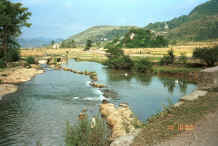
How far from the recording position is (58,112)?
20656 mm

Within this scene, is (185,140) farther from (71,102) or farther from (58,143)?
(71,102)

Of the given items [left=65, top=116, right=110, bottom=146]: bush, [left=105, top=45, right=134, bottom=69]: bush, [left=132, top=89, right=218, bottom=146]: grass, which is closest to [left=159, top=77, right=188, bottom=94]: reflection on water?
[left=105, top=45, right=134, bottom=69]: bush

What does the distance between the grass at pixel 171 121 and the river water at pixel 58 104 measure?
6.90m

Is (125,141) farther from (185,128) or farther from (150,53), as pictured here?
(150,53)

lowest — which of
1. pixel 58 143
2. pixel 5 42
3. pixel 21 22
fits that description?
pixel 58 143

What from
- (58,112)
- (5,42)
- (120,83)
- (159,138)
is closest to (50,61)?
(5,42)

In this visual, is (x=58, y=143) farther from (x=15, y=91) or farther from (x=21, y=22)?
(x=21, y=22)

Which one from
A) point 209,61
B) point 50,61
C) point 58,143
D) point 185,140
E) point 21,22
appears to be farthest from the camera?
point 50,61

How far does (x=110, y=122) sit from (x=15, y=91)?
16.8 meters

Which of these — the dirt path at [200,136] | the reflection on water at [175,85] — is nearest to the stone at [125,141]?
the dirt path at [200,136]

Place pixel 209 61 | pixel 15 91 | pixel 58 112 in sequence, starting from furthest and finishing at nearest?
pixel 209 61 < pixel 15 91 < pixel 58 112

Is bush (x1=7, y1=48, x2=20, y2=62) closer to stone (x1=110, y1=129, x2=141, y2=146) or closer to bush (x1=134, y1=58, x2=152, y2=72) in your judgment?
bush (x1=134, y1=58, x2=152, y2=72)

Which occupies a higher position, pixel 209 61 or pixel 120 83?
pixel 209 61

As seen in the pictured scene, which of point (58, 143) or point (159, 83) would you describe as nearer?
point (58, 143)
